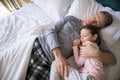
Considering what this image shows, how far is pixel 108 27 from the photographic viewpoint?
1402 mm

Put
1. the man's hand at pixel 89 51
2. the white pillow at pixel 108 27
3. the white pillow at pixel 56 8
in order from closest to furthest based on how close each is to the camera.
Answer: the man's hand at pixel 89 51
the white pillow at pixel 108 27
the white pillow at pixel 56 8

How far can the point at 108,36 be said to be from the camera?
138cm

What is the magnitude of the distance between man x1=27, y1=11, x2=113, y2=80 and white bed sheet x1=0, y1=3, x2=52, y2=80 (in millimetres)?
78

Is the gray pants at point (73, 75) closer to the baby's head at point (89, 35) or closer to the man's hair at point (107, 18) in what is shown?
the baby's head at point (89, 35)

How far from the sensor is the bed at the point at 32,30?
1250 mm

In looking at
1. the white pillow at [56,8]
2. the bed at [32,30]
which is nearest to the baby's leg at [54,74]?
the bed at [32,30]

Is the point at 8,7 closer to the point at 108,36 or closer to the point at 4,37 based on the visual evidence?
the point at 4,37

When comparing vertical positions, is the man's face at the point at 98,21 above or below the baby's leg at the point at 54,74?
above

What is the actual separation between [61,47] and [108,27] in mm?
433

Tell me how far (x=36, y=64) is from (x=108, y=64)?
55cm

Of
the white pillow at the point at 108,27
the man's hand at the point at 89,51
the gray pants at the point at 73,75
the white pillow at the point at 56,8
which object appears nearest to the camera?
the gray pants at the point at 73,75

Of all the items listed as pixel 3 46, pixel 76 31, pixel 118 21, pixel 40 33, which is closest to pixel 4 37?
pixel 3 46

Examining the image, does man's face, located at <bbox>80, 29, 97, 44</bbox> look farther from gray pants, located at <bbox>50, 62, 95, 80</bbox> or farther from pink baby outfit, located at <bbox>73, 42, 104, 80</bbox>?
gray pants, located at <bbox>50, 62, 95, 80</bbox>

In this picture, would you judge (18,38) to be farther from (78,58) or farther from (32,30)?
(78,58)
